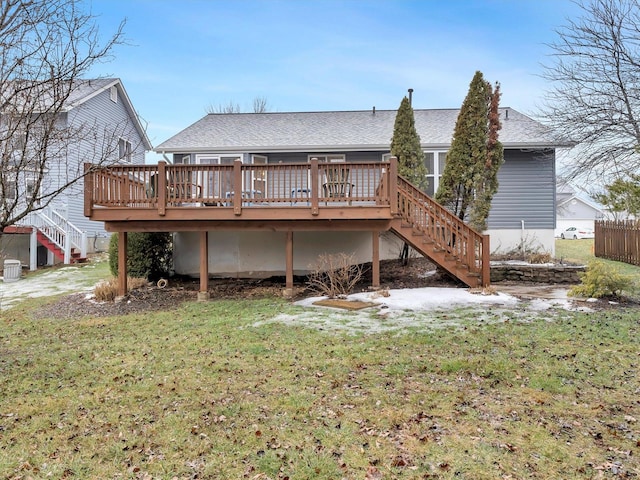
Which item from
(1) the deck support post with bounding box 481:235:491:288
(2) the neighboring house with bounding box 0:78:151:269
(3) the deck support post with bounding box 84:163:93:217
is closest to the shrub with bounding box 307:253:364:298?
(1) the deck support post with bounding box 481:235:491:288

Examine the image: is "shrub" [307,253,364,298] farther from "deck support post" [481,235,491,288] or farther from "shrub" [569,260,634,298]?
"shrub" [569,260,634,298]

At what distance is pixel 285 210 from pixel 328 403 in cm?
528

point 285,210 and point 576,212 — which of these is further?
point 576,212

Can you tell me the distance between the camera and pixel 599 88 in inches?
320

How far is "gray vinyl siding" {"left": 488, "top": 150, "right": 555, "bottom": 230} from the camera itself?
1324 centimetres

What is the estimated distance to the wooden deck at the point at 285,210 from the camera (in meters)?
8.40

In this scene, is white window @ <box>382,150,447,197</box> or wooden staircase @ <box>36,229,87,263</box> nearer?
white window @ <box>382,150,447,197</box>

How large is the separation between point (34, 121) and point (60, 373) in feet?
8.93

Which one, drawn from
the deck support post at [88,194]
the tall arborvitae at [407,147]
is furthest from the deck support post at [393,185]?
the deck support post at [88,194]

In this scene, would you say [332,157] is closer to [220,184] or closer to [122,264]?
[220,184]

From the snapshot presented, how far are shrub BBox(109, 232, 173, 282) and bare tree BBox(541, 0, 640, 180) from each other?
9.18 meters

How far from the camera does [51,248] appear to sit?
49.8ft

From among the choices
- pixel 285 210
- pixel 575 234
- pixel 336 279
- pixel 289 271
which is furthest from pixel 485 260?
pixel 575 234

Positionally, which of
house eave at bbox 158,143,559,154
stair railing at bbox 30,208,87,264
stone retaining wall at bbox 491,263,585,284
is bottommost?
stone retaining wall at bbox 491,263,585,284
